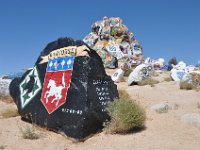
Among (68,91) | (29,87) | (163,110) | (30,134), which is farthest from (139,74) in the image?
(30,134)

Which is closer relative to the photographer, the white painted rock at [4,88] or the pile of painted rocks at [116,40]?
the white painted rock at [4,88]

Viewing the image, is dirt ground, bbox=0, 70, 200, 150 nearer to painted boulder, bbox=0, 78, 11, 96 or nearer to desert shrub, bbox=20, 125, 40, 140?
desert shrub, bbox=20, 125, 40, 140

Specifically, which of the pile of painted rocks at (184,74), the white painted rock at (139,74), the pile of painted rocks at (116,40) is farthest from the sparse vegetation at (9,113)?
the pile of painted rocks at (116,40)

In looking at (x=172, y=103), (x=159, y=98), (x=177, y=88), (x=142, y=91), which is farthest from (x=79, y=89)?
(x=177, y=88)

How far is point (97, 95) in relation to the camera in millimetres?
9516

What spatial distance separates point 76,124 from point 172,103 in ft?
11.6

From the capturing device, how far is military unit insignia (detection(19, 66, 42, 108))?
34.7 ft

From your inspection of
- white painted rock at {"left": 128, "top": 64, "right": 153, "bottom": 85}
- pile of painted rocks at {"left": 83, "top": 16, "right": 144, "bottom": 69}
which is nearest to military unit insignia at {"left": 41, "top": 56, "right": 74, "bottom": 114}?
white painted rock at {"left": 128, "top": 64, "right": 153, "bottom": 85}

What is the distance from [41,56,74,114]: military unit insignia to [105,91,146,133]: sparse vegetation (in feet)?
4.37

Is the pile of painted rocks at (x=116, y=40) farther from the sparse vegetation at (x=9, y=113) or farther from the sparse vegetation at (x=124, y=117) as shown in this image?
the sparse vegetation at (x=124, y=117)

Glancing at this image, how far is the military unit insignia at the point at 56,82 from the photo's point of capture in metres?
9.76

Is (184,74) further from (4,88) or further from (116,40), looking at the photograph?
(116,40)

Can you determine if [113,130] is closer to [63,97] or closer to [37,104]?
[63,97]

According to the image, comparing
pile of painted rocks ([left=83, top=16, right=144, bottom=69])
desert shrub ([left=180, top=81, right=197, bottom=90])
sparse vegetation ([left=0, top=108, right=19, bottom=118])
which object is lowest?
sparse vegetation ([left=0, top=108, right=19, bottom=118])
